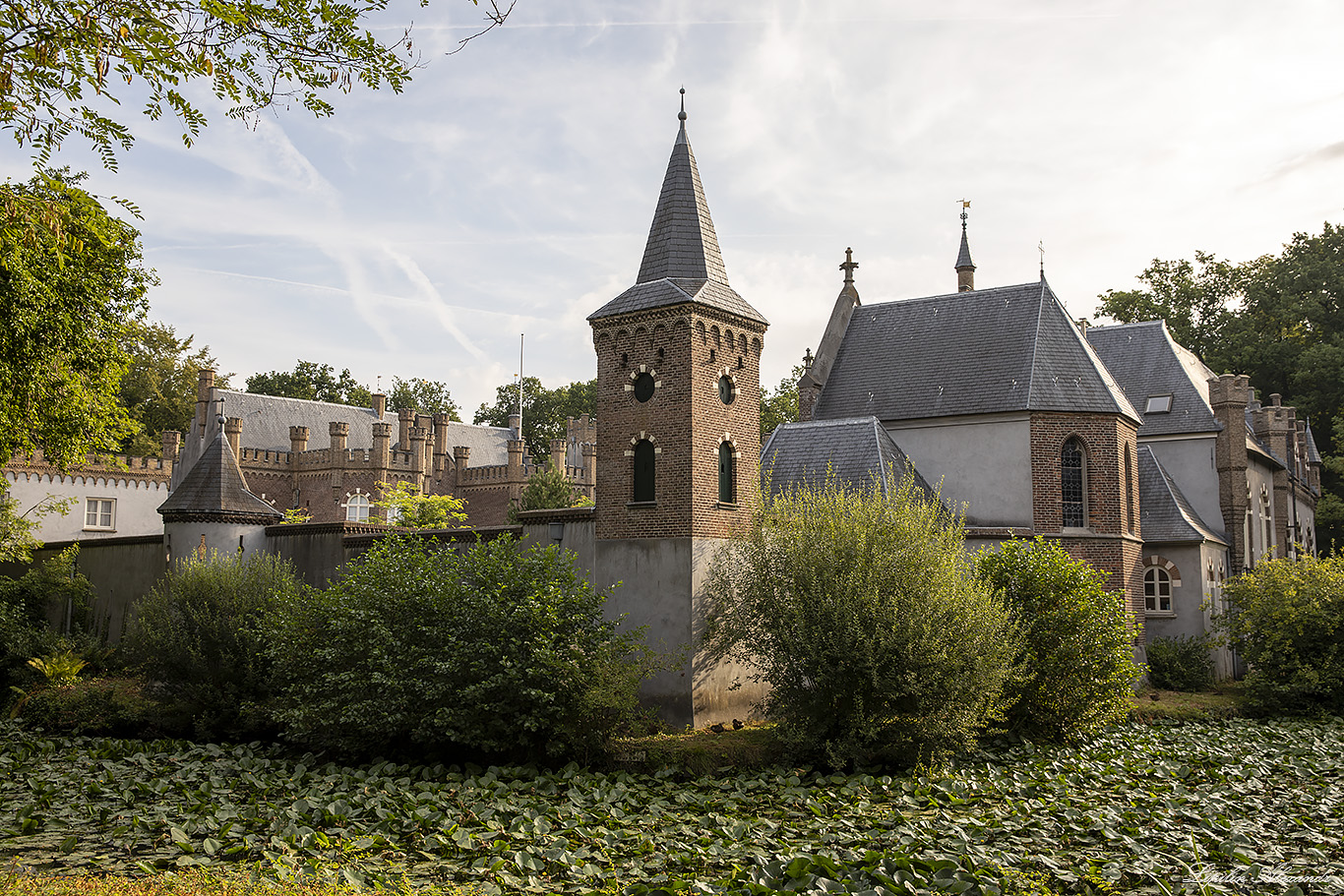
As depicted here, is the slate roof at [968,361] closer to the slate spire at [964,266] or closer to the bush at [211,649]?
the slate spire at [964,266]

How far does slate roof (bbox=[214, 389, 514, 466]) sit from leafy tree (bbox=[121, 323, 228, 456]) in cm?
362

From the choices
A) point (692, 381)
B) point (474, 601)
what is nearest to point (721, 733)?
point (474, 601)

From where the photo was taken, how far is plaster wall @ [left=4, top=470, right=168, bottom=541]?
37938 mm

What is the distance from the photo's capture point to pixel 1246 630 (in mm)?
22594

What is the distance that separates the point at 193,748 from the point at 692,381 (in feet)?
35.1

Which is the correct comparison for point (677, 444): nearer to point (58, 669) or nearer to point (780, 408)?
point (58, 669)

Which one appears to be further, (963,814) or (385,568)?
(385,568)

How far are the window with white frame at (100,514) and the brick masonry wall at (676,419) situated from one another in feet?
107

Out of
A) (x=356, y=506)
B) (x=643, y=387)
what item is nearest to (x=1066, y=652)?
(x=643, y=387)

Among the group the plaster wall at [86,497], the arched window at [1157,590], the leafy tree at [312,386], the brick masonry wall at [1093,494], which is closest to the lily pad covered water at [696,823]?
the brick masonry wall at [1093,494]

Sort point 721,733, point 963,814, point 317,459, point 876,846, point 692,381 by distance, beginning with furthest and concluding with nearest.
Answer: point 317,459 < point 692,381 < point 721,733 < point 963,814 < point 876,846

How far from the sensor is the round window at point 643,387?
18266 mm

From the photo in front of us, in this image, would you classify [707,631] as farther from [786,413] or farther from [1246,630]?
[786,413]

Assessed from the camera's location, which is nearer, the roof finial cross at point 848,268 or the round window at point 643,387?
the round window at point 643,387
